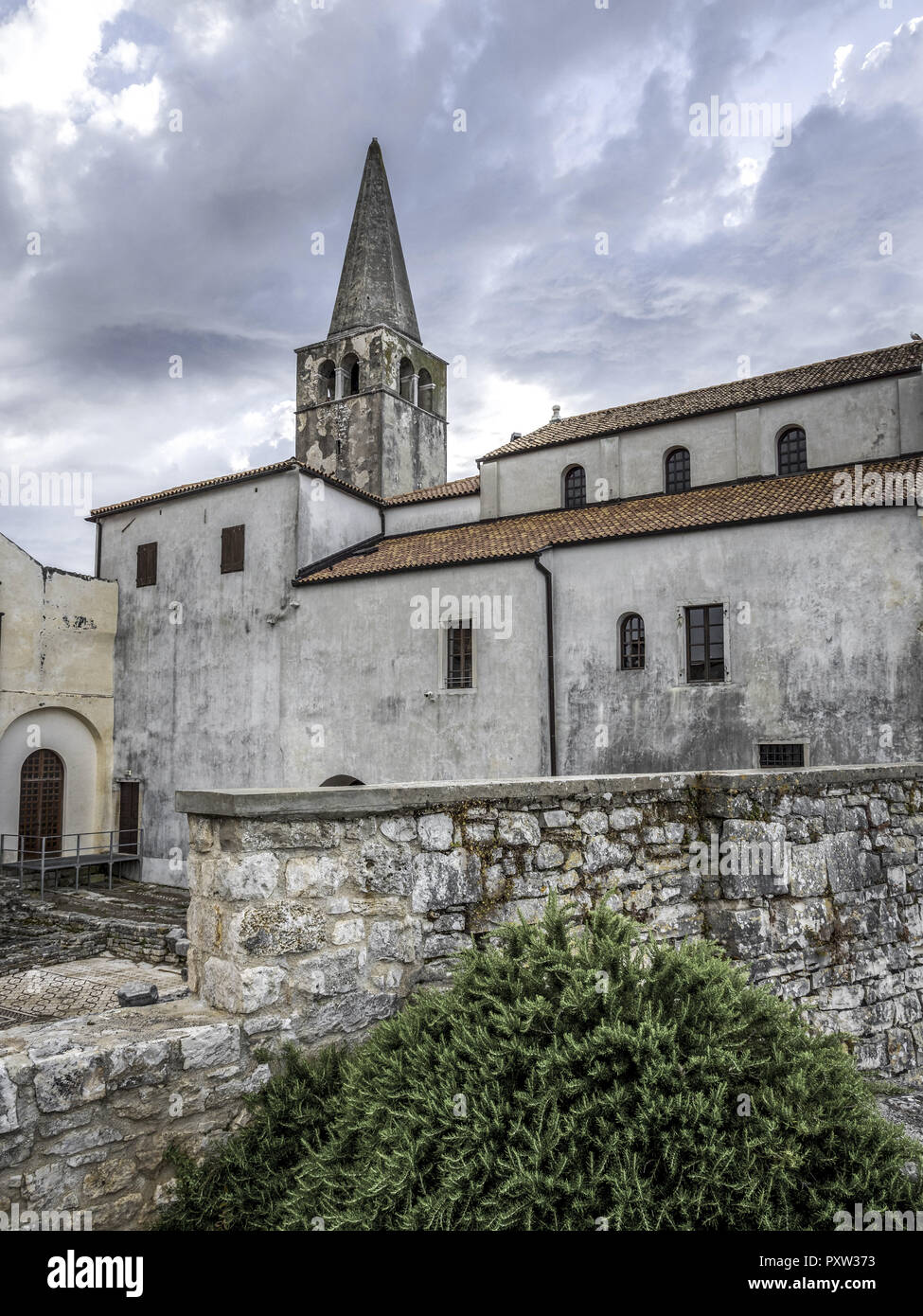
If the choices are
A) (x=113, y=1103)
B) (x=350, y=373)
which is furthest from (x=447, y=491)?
(x=113, y=1103)

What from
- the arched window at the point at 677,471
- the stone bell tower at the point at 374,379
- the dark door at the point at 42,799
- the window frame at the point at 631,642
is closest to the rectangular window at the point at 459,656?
the window frame at the point at 631,642

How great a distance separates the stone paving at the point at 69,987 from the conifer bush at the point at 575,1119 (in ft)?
23.8

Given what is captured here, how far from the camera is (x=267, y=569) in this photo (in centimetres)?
2006

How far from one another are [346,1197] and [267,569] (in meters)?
17.8

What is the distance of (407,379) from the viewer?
30078 mm

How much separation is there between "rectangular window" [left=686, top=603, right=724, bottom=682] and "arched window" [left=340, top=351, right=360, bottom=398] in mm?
18581

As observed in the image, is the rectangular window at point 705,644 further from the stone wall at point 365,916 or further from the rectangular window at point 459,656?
the stone wall at point 365,916

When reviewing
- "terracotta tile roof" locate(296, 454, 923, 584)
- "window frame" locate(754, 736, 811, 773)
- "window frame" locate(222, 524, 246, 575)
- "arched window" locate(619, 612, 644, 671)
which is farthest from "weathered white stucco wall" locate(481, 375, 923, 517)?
"window frame" locate(754, 736, 811, 773)

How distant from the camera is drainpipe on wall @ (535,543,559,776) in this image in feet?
52.3

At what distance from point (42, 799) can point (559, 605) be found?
44.8 ft

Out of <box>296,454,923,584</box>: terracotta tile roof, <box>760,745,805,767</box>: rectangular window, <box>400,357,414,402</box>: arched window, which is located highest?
<box>400,357,414,402</box>: arched window

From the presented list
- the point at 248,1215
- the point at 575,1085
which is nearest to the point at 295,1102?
the point at 248,1215

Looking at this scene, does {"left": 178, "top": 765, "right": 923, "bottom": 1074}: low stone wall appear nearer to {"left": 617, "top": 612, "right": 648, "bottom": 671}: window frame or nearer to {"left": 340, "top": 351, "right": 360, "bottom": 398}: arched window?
{"left": 617, "top": 612, "right": 648, "bottom": 671}: window frame
